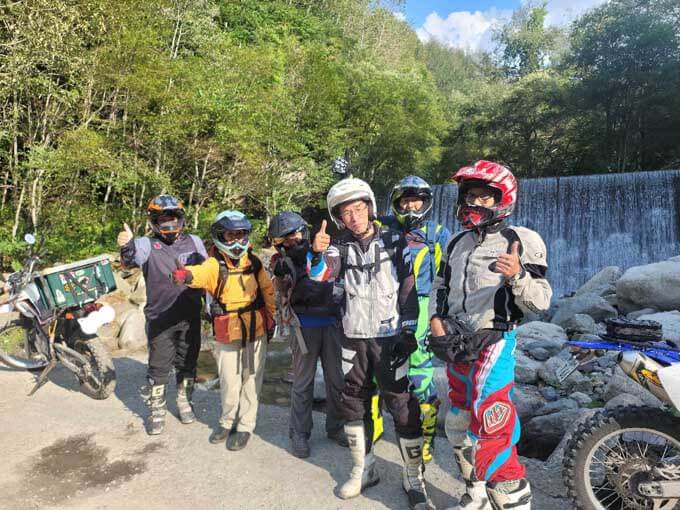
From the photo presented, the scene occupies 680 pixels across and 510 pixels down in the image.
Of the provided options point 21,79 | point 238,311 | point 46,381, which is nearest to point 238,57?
point 21,79

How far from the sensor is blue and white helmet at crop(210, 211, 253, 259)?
348 centimetres

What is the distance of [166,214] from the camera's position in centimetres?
398

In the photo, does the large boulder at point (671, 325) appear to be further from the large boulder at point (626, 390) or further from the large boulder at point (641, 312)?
the large boulder at point (626, 390)

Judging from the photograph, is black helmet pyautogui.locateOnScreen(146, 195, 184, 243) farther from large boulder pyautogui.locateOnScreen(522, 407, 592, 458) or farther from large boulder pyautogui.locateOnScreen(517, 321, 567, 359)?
large boulder pyautogui.locateOnScreen(517, 321, 567, 359)

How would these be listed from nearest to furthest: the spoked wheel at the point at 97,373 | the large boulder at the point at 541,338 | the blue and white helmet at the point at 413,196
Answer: the blue and white helmet at the point at 413,196
the spoked wheel at the point at 97,373
the large boulder at the point at 541,338

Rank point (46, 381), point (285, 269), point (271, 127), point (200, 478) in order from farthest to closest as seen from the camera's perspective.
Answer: point (271, 127) → point (46, 381) → point (285, 269) → point (200, 478)

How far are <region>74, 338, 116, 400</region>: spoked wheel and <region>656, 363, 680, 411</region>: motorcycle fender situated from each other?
4665 millimetres

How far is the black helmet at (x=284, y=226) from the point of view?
3.39 metres

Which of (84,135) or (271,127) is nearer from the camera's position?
(84,135)

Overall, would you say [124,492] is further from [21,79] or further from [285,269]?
[21,79]

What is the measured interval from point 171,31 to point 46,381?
36.7 feet

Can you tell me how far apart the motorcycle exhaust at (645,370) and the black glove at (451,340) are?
889mm

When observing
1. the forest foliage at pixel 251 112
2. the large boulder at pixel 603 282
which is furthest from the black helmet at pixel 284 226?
the large boulder at pixel 603 282

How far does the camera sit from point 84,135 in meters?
10.1
